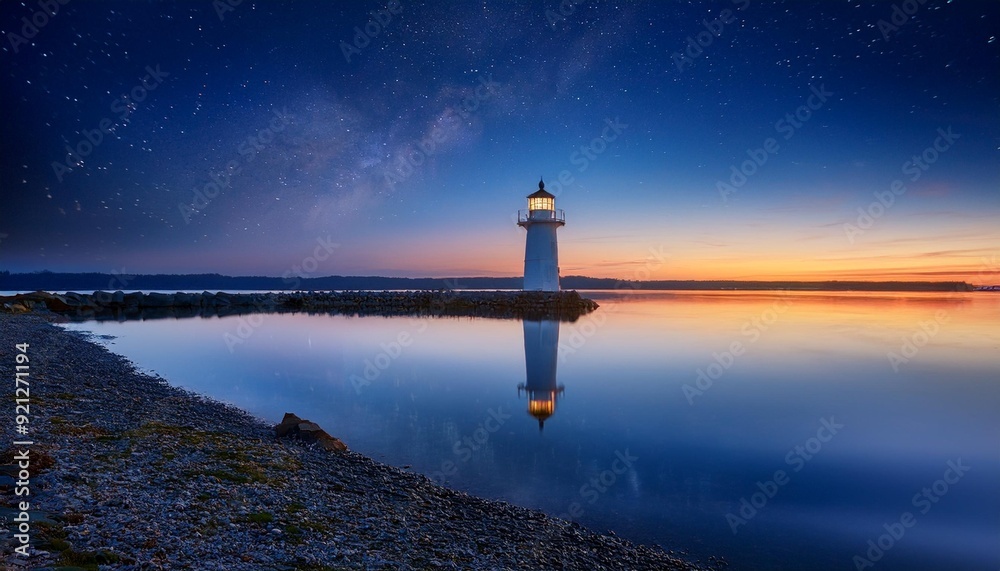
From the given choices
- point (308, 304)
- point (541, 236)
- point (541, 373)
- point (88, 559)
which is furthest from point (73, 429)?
point (308, 304)

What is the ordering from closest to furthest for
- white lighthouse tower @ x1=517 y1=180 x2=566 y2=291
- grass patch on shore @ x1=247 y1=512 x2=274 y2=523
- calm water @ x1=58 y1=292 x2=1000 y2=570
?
grass patch on shore @ x1=247 y1=512 x2=274 y2=523
calm water @ x1=58 y1=292 x2=1000 y2=570
white lighthouse tower @ x1=517 y1=180 x2=566 y2=291

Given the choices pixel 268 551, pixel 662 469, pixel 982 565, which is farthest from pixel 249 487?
pixel 982 565

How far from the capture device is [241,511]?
464 centimetres

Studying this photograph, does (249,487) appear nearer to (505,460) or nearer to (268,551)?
(268,551)

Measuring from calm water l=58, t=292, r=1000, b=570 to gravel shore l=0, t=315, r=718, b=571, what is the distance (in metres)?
0.98

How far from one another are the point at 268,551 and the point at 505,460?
189 inches

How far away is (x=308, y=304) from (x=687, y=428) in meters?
53.9

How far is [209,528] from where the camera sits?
4145 mm

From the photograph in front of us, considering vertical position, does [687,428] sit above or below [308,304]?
below

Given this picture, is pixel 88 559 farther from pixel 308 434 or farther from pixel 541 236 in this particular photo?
pixel 541 236

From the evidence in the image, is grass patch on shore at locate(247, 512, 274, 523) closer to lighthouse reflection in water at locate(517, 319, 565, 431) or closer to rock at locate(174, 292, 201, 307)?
lighthouse reflection in water at locate(517, 319, 565, 431)

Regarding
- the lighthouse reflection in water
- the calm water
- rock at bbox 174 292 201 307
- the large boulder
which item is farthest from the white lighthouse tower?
rock at bbox 174 292 201 307

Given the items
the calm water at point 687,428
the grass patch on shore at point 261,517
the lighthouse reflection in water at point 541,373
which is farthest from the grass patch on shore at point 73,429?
the lighthouse reflection in water at point 541,373

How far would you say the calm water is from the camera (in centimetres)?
623
